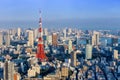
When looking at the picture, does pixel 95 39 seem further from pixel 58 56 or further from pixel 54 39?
pixel 58 56

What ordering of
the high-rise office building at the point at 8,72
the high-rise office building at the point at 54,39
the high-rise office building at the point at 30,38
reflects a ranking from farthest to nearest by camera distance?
the high-rise office building at the point at 54,39 → the high-rise office building at the point at 30,38 → the high-rise office building at the point at 8,72

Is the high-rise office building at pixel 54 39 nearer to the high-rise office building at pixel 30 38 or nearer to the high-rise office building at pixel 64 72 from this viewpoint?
the high-rise office building at pixel 30 38

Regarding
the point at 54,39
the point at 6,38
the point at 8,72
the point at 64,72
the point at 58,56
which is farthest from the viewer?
the point at 54,39

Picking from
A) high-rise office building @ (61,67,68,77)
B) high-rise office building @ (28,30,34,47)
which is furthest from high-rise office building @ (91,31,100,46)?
high-rise office building @ (61,67,68,77)

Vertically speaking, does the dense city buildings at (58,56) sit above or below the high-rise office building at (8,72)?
below

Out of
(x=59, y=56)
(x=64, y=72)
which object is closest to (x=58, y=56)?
(x=59, y=56)

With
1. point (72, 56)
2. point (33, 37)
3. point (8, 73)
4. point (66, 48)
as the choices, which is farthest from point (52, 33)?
point (8, 73)

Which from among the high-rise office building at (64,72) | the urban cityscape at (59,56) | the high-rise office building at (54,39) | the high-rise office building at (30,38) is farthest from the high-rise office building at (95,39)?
the high-rise office building at (64,72)

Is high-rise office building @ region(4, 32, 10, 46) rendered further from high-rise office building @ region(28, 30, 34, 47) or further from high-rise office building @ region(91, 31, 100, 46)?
high-rise office building @ region(91, 31, 100, 46)

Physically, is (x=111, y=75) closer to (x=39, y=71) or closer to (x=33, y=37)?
(x=39, y=71)
